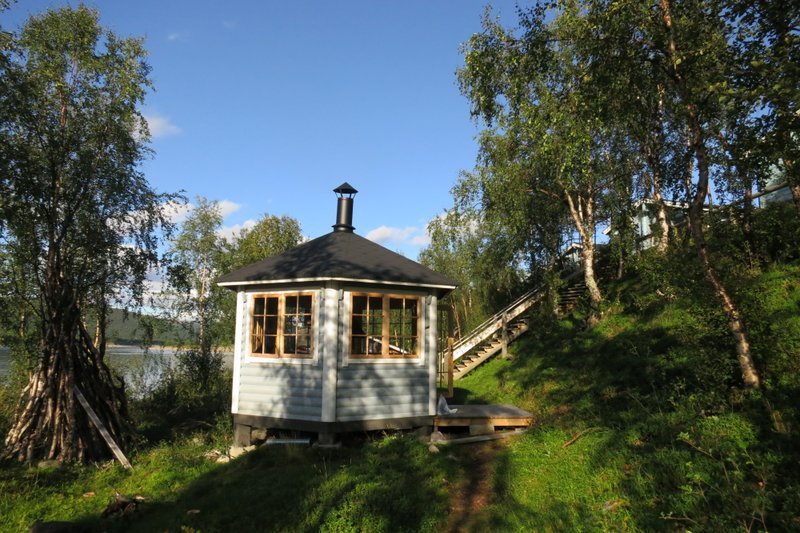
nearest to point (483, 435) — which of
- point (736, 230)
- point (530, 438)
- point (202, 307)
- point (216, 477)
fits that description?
point (530, 438)

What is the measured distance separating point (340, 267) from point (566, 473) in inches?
196

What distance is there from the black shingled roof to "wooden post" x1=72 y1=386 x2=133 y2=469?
365cm

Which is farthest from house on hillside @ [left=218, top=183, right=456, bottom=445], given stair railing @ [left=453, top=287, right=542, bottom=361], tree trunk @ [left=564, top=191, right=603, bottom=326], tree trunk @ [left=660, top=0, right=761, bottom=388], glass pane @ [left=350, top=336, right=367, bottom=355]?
stair railing @ [left=453, top=287, right=542, bottom=361]

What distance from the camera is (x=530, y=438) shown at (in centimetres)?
827

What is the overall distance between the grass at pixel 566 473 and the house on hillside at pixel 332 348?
0.67m

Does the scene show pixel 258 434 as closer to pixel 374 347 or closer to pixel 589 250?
pixel 374 347

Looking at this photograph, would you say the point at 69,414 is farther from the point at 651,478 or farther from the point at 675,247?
the point at 675,247

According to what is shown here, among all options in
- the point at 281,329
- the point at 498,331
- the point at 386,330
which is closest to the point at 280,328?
the point at 281,329

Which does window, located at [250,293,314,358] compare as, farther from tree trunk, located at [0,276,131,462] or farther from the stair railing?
the stair railing

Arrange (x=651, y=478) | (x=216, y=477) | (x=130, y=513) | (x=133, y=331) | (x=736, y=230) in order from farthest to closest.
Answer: (x=133, y=331), (x=736, y=230), (x=216, y=477), (x=130, y=513), (x=651, y=478)

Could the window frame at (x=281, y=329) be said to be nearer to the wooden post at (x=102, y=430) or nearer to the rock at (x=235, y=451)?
the rock at (x=235, y=451)

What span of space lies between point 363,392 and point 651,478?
4.82 m

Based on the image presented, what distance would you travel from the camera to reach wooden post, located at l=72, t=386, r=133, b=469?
29.9 feet

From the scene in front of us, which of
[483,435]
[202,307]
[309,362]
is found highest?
[202,307]
